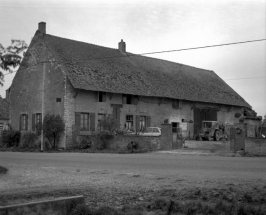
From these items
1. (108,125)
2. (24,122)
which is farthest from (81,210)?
(24,122)

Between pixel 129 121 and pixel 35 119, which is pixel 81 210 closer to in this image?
pixel 129 121

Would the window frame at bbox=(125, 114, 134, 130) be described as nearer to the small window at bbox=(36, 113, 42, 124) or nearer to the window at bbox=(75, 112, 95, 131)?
the window at bbox=(75, 112, 95, 131)

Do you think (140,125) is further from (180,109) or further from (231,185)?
(231,185)

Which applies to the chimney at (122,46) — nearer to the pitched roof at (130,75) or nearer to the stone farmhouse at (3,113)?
the pitched roof at (130,75)

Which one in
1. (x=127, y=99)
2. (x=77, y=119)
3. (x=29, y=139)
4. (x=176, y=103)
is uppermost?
(x=127, y=99)

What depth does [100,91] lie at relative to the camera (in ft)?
110

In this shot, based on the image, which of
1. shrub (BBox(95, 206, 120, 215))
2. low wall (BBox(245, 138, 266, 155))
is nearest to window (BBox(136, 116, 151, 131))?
low wall (BBox(245, 138, 266, 155))

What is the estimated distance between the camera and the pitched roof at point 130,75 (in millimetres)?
34062

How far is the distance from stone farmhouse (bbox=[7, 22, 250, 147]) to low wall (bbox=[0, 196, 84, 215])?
23.5 meters

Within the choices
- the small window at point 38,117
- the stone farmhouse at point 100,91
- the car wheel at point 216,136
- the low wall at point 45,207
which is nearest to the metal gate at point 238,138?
the car wheel at point 216,136

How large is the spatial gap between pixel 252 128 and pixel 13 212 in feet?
112

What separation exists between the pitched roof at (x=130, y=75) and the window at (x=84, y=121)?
2585 millimetres

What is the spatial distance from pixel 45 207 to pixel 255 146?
18.1 m

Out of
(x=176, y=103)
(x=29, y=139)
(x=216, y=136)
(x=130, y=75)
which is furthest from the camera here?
(x=176, y=103)
